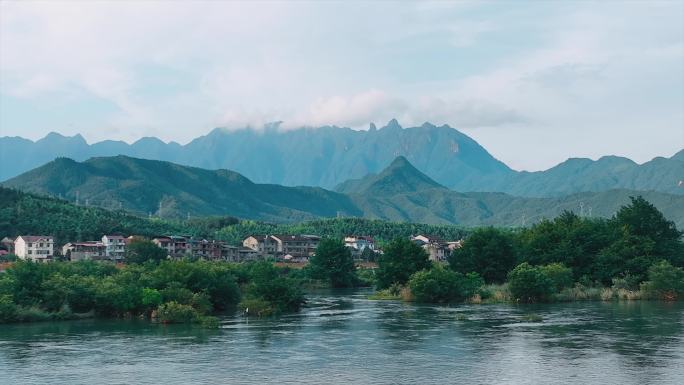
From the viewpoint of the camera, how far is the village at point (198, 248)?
303ft

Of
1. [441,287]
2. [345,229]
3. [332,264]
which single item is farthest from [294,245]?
[441,287]

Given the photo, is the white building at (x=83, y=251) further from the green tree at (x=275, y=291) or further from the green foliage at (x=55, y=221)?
the green tree at (x=275, y=291)

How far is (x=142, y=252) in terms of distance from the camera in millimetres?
84812

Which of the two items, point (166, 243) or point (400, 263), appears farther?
point (166, 243)

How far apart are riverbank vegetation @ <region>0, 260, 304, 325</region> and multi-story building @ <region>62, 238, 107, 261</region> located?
39.2m

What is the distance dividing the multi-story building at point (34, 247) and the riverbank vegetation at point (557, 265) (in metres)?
46.0

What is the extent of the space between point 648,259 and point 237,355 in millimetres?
41048

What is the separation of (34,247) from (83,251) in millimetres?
6006

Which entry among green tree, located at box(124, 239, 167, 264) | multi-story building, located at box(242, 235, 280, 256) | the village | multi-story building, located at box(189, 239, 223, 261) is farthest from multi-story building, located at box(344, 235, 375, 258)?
green tree, located at box(124, 239, 167, 264)

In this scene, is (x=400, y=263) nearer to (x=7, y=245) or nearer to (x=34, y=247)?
(x=34, y=247)

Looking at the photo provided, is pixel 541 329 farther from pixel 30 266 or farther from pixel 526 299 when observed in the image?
pixel 30 266

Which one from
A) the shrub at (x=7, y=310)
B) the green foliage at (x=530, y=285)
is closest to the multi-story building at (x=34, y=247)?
the shrub at (x=7, y=310)

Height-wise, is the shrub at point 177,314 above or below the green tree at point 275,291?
below

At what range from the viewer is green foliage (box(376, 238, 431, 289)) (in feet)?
223
